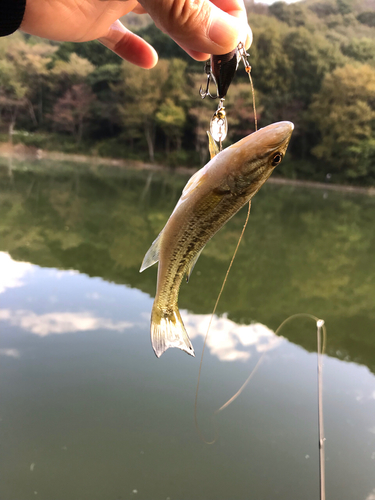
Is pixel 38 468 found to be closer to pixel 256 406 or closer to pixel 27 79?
pixel 256 406

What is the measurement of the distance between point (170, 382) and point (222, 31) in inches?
129

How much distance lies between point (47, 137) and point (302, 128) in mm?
20421

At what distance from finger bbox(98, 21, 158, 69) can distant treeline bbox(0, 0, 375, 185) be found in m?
23.5

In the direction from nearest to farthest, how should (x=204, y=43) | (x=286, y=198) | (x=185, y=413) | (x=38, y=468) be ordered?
(x=204, y=43) → (x=38, y=468) → (x=185, y=413) → (x=286, y=198)

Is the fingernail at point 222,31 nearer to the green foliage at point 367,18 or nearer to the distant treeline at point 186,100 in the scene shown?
the distant treeline at point 186,100

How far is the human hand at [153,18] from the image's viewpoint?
1093mm

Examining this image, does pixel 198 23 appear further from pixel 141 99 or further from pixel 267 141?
pixel 141 99

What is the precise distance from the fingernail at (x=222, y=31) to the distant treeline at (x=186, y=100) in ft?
80.1

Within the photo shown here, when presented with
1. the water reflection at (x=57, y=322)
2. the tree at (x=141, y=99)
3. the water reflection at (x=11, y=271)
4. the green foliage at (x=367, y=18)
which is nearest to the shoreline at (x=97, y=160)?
the tree at (x=141, y=99)

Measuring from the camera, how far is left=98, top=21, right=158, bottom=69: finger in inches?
74.9

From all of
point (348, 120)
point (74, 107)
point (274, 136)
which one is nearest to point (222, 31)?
point (274, 136)

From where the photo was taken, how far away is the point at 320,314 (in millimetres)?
6242

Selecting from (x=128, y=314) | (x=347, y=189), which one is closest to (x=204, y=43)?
(x=128, y=314)

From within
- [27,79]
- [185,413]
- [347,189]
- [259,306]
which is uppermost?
[185,413]
